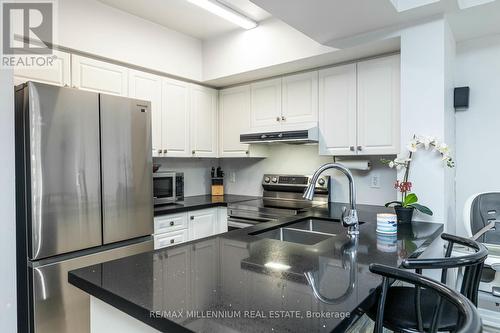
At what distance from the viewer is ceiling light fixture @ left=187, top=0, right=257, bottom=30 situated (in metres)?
2.37

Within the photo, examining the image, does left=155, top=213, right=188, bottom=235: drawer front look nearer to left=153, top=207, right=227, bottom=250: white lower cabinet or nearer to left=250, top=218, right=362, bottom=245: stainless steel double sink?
left=153, top=207, right=227, bottom=250: white lower cabinet

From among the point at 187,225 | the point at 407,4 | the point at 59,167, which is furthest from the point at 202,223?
the point at 407,4

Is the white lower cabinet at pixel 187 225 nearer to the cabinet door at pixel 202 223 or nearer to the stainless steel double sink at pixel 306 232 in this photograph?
the cabinet door at pixel 202 223

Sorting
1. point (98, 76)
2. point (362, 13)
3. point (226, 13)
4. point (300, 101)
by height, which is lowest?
point (300, 101)

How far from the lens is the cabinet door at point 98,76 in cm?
235

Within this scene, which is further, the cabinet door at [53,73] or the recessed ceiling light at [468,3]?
the cabinet door at [53,73]

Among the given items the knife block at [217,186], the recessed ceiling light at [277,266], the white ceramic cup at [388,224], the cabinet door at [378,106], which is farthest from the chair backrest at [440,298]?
the knife block at [217,186]

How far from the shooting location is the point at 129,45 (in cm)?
266

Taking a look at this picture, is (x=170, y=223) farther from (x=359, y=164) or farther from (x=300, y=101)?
(x=359, y=164)

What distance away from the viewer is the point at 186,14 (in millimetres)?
2680

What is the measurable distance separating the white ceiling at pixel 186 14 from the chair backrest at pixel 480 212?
2216 mm

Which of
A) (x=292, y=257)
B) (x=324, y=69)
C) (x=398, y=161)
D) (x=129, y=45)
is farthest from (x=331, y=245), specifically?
(x=129, y=45)

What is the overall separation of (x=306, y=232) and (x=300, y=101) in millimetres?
1390

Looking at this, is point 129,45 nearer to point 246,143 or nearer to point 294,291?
A: point 246,143
